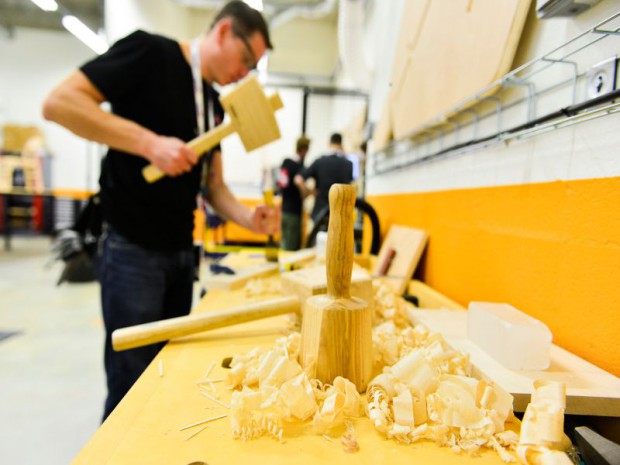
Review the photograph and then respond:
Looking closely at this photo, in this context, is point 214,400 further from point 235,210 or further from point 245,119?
point 235,210

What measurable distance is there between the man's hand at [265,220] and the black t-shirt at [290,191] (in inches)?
42.5

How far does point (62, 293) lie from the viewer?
11.6 feet

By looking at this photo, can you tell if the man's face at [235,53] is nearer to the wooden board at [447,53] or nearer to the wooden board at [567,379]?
the wooden board at [447,53]

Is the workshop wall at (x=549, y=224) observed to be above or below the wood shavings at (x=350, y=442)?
above

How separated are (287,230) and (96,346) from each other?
4.90 ft

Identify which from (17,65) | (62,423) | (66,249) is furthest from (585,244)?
(17,65)

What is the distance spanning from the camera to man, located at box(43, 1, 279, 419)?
3.20 feet

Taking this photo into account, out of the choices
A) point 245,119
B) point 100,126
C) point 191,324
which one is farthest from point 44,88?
point 191,324

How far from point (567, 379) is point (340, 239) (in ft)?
1.27

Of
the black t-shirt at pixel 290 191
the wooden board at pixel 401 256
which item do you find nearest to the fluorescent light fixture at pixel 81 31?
the black t-shirt at pixel 290 191

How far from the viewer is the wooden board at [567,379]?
0.47 m

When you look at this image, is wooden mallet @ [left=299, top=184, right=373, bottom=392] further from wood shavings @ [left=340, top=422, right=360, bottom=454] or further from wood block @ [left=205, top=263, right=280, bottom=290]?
wood block @ [left=205, top=263, right=280, bottom=290]

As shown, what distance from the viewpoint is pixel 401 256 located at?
51.8 inches

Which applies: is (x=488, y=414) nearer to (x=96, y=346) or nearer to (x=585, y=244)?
(x=585, y=244)
